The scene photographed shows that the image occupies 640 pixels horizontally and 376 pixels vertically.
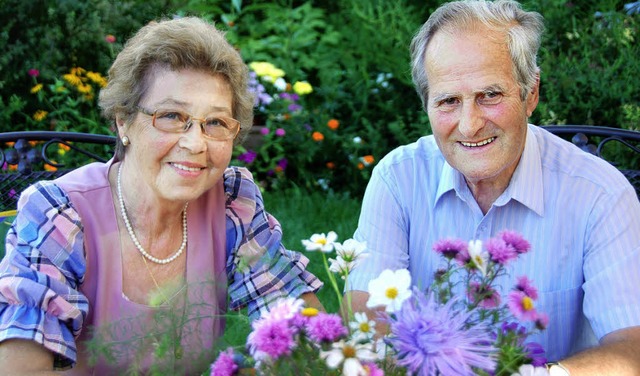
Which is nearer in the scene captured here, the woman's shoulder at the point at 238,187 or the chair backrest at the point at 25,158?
the woman's shoulder at the point at 238,187

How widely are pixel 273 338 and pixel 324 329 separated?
7 centimetres

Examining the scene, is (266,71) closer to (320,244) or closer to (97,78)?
(97,78)

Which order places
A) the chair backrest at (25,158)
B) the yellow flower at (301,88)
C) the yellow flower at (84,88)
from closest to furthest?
the chair backrest at (25,158) < the yellow flower at (84,88) < the yellow flower at (301,88)

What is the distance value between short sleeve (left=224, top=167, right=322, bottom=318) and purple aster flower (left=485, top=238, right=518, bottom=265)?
0.84m

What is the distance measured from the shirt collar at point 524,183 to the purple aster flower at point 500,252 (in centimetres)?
79

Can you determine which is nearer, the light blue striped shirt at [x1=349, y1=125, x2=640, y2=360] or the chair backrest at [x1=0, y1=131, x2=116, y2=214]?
the light blue striped shirt at [x1=349, y1=125, x2=640, y2=360]

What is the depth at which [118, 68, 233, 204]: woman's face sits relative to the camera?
6.63 feet

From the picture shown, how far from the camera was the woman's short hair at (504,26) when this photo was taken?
2051 mm

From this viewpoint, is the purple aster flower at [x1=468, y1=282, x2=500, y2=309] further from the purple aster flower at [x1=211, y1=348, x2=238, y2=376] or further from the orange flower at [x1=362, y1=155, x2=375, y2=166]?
the orange flower at [x1=362, y1=155, x2=375, y2=166]

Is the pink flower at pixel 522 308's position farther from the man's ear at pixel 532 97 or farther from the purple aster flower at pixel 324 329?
the man's ear at pixel 532 97

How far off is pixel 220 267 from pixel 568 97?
2577 millimetres

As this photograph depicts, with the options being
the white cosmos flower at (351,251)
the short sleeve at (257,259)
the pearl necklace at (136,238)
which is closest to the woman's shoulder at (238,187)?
the short sleeve at (257,259)

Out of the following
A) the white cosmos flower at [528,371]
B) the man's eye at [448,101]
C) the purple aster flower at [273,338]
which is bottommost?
the white cosmos flower at [528,371]

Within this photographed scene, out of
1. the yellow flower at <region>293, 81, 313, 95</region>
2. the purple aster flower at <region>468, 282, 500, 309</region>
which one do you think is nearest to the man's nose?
the purple aster flower at <region>468, 282, 500, 309</region>
